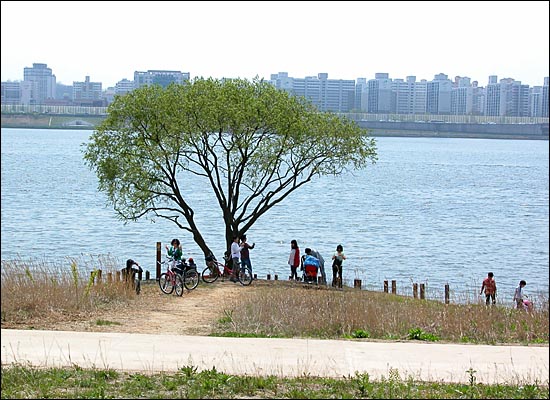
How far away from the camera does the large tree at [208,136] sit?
34.1m

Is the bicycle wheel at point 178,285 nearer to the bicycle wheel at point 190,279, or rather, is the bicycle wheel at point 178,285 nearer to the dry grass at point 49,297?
the bicycle wheel at point 190,279

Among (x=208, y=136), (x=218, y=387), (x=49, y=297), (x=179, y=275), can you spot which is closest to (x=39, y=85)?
(x=208, y=136)

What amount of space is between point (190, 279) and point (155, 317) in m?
8.70

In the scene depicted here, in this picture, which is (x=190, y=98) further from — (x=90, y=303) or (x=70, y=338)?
(x=70, y=338)

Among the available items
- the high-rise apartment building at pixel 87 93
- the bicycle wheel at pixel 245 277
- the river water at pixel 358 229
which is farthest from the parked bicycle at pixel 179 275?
the high-rise apartment building at pixel 87 93

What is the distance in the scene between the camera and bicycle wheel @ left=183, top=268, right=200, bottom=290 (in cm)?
2691

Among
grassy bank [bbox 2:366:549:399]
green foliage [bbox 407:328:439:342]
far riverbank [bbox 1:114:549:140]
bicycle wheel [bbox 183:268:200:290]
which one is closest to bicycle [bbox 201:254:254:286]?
bicycle wheel [bbox 183:268:200:290]

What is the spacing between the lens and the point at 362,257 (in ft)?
168

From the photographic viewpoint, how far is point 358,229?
214 ft

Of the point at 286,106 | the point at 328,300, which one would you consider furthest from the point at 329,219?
the point at 328,300

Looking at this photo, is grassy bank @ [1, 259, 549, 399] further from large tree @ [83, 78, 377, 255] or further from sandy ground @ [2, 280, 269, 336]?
large tree @ [83, 78, 377, 255]

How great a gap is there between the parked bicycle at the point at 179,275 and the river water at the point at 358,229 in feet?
44.9

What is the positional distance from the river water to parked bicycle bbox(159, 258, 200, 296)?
13680 mm

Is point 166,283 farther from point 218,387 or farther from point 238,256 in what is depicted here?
point 218,387
